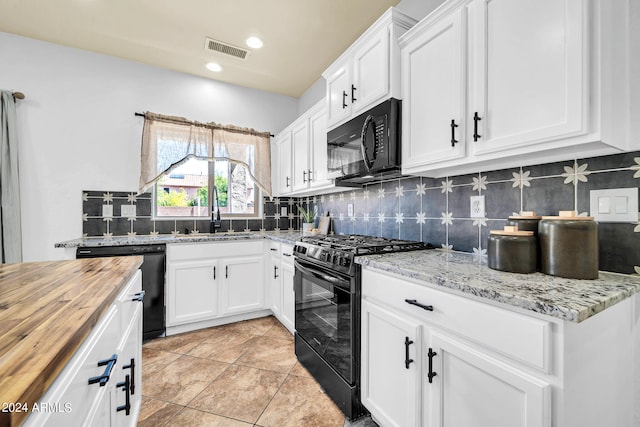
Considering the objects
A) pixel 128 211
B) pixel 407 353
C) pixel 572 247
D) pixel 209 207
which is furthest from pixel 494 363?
pixel 128 211

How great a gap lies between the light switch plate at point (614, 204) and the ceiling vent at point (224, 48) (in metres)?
2.85

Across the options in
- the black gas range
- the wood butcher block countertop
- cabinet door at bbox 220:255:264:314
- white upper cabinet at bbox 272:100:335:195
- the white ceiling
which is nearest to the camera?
the wood butcher block countertop

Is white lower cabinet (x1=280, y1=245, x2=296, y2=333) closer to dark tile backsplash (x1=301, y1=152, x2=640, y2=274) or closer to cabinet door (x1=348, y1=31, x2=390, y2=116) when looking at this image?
dark tile backsplash (x1=301, y1=152, x2=640, y2=274)

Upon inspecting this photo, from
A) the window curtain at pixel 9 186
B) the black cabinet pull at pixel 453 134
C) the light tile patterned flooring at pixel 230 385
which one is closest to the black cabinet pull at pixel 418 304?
the black cabinet pull at pixel 453 134

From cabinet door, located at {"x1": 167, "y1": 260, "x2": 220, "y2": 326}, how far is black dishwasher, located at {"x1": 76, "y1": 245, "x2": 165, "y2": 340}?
65mm

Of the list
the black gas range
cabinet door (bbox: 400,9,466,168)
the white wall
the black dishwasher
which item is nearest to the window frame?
the white wall

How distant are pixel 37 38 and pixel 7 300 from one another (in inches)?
123

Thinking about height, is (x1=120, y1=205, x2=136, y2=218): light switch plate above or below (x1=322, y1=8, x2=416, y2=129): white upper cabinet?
below

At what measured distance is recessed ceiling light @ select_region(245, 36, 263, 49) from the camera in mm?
2499

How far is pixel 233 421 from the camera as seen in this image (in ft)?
5.03

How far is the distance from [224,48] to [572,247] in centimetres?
298

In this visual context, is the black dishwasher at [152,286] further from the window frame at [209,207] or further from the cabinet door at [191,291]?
the window frame at [209,207]

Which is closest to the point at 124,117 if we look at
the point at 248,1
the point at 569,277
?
the point at 248,1

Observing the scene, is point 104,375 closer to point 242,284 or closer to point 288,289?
point 288,289
